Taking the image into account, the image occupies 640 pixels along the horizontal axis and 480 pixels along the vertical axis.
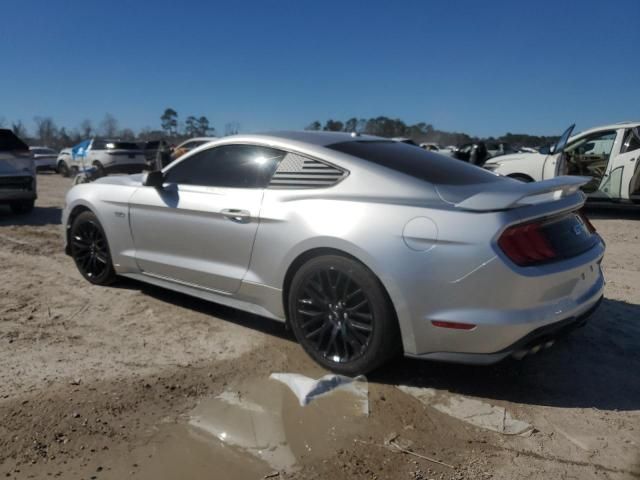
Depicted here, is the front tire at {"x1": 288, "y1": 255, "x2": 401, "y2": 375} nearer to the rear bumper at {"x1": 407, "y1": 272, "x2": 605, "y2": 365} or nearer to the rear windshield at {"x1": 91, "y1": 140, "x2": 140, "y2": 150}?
the rear bumper at {"x1": 407, "y1": 272, "x2": 605, "y2": 365}

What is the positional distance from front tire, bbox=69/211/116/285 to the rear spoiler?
333 centimetres

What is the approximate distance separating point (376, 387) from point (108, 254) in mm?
2855

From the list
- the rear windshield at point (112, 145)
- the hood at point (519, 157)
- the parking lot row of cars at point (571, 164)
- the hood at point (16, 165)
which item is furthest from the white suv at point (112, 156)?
the hood at point (519, 157)

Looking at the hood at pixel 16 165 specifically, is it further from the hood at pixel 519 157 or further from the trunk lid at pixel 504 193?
the hood at pixel 519 157

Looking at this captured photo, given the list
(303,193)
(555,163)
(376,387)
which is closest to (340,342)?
(376,387)

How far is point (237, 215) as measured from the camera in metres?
3.63

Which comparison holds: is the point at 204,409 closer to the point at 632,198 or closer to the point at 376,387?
the point at 376,387

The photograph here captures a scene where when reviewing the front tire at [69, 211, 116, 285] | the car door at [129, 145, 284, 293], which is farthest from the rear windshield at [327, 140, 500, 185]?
the front tire at [69, 211, 116, 285]

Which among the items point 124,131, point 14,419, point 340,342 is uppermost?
point 124,131

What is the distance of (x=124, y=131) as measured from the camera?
201ft

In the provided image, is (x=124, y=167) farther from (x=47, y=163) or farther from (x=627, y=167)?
(x=627, y=167)

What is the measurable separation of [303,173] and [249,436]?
1.66 m

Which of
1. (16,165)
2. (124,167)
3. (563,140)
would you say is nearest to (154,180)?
(16,165)

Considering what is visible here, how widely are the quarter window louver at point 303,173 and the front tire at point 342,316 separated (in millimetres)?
511
